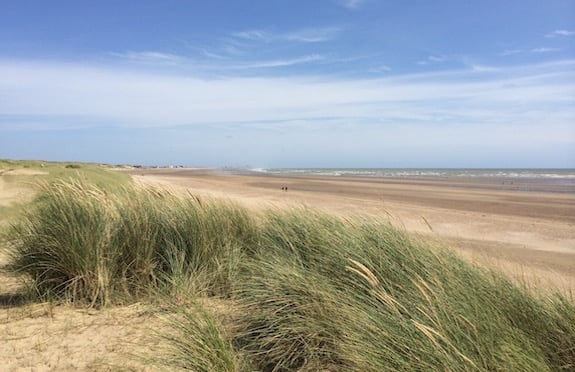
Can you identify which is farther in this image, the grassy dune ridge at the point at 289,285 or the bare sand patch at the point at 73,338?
the bare sand patch at the point at 73,338

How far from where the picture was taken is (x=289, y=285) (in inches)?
137

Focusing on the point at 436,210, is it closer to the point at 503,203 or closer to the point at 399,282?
the point at 503,203

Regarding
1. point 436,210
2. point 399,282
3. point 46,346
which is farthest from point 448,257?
point 436,210

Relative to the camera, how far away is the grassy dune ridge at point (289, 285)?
2.63 m

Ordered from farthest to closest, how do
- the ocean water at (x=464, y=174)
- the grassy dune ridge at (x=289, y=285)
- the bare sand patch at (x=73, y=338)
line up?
1. the ocean water at (x=464, y=174)
2. the bare sand patch at (x=73, y=338)
3. the grassy dune ridge at (x=289, y=285)

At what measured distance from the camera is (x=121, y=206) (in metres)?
5.25

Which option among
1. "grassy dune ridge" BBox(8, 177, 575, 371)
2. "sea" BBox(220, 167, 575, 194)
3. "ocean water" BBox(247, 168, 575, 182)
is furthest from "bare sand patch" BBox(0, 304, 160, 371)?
"ocean water" BBox(247, 168, 575, 182)

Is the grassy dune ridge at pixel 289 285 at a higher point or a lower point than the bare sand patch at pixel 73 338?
higher

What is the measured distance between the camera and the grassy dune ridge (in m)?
2.63

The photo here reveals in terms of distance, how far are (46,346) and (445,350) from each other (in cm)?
331

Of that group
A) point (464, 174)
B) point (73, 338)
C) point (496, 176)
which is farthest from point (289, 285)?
point (464, 174)

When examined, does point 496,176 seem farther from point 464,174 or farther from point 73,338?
point 73,338

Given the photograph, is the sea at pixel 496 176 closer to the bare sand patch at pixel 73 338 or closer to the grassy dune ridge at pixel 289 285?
the grassy dune ridge at pixel 289 285

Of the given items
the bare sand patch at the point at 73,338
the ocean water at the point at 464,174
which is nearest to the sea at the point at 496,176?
the ocean water at the point at 464,174
